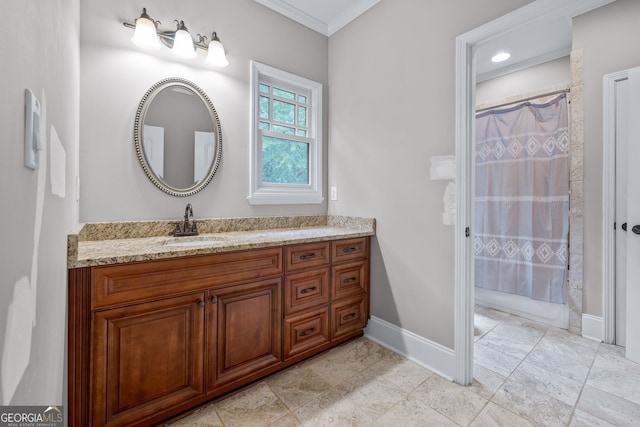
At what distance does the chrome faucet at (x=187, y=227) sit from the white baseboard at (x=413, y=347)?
1.51 meters

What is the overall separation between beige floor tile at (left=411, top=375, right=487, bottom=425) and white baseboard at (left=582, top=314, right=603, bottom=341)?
142 centimetres

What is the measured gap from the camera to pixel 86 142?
160cm

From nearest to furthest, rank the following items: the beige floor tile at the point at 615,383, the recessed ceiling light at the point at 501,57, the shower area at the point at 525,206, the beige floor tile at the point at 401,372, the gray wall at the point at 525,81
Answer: the beige floor tile at the point at 615,383, the beige floor tile at the point at 401,372, the shower area at the point at 525,206, the gray wall at the point at 525,81, the recessed ceiling light at the point at 501,57

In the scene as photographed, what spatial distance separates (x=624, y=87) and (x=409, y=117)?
1.61 m

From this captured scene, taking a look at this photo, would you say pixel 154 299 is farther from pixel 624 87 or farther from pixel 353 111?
pixel 624 87

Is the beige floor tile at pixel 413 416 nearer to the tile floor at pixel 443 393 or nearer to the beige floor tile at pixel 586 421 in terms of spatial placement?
the tile floor at pixel 443 393

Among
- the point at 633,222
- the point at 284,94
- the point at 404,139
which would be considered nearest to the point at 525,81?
the point at 633,222

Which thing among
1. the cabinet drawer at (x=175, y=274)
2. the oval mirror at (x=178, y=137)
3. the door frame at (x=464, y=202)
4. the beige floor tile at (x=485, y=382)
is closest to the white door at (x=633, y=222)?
the beige floor tile at (x=485, y=382)

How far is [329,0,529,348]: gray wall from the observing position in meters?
1.78

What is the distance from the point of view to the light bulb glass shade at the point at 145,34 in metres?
1.65

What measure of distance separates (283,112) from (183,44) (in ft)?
2.84

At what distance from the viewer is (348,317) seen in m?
2.14

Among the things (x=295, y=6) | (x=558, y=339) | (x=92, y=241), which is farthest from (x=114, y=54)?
(x=558, y=339)

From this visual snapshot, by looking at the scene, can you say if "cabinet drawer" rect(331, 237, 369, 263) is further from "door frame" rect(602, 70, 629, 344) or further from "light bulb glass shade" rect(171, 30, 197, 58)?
"door frame" rect(602, 70, 629, 344)
